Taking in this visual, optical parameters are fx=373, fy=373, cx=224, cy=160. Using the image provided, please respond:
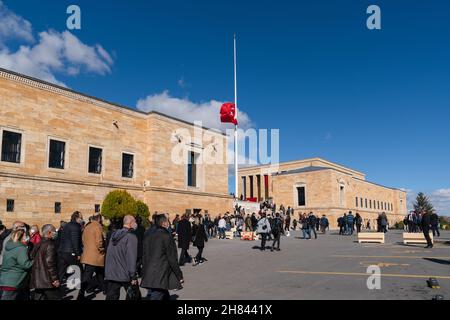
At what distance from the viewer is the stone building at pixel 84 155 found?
71.3 feet

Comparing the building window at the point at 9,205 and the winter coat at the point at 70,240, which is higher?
the building window at the point at 9,205

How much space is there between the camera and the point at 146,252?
239 inches

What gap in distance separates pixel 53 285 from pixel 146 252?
5.04 feet

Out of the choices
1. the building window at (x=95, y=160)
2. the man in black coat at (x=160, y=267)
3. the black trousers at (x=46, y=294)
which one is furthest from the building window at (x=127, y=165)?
the man in black coat at (x=160, y=267)

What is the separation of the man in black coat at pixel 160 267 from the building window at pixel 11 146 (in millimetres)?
19148

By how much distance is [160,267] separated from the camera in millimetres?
5895

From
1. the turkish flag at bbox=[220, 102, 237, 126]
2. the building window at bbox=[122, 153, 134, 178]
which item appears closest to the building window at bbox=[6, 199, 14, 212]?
the building window at bbox=[122, 153, 134, 178]

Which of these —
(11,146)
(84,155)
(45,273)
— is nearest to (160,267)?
(45,273)

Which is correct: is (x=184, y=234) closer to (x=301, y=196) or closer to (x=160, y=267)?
(x=160, y=267)

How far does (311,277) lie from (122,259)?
5975mm

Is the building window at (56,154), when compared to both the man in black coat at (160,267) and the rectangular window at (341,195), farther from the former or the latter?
the rectangular window at (341,195)

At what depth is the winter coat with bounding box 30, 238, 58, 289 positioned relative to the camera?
5.90 m
